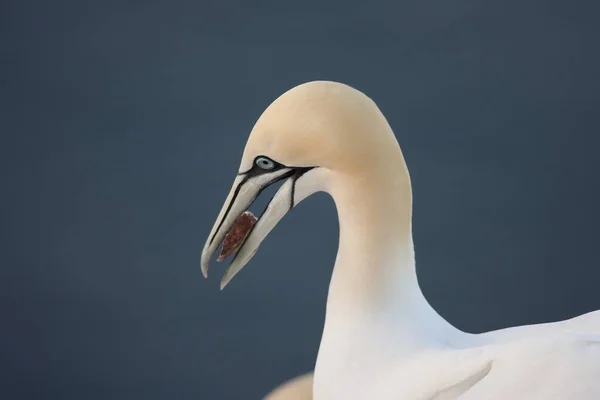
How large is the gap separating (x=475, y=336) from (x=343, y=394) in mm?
422

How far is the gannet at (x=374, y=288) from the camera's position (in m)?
3.38

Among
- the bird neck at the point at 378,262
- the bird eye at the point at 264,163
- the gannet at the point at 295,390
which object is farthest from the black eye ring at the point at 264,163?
the gannet at the point at 295,390

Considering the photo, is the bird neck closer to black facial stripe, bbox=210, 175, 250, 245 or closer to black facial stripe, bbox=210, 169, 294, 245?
black facial stripe, bbox=210, 169, 294, 245

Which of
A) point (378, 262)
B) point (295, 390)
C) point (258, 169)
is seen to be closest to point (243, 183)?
point (258, 169)

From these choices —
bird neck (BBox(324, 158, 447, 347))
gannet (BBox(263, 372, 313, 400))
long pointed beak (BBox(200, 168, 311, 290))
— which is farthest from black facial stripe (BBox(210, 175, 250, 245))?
gannet (BBox(263, 372, 313, 400))

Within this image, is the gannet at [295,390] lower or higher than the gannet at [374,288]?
lower

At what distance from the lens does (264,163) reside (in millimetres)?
3555

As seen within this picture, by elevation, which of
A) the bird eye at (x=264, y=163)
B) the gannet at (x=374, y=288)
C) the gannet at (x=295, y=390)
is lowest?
the gannet at (x=295, y=390)

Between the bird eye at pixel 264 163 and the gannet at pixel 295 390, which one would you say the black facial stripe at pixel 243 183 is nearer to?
the bird eye at pixel 264 163

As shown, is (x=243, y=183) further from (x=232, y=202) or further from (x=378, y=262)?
(x=378, y=262)

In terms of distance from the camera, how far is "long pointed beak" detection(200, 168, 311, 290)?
11.8 ft

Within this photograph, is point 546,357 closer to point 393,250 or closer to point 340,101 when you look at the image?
point 393,250

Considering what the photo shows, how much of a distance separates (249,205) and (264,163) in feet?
0.62

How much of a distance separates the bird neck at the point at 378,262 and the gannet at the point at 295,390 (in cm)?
79
